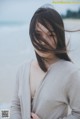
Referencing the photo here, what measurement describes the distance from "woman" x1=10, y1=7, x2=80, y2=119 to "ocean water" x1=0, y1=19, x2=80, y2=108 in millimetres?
521

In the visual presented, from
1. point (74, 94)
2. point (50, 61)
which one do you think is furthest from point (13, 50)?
point (74, 94)

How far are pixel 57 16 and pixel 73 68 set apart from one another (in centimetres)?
27

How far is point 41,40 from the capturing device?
1.19 m

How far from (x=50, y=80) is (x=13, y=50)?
0.66 meters

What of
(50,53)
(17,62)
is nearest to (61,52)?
(50,53)

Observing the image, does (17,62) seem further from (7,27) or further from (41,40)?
(41,40)

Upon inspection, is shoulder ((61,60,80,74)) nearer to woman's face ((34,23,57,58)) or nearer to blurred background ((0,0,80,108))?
woman's face ((34,23,57,58))

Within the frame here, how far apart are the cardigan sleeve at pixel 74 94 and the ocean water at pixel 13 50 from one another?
0.57m

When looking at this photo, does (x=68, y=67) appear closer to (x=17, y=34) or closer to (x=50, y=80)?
(x=50, y=80)

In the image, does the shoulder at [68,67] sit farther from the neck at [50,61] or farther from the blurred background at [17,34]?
the blurred background at [17,34]

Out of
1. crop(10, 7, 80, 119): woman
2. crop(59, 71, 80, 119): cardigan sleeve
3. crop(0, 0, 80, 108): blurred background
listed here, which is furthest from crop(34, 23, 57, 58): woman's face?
crop(0, 0, 80, 108): blurred background

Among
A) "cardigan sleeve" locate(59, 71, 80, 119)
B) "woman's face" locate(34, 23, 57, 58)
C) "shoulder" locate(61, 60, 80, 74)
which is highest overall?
"woman's face" locate(34, 23, 57, 58)

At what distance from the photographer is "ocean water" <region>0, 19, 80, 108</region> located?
1746 millimetres

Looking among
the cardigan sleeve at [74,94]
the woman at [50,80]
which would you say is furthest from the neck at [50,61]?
the cardigan sleeve at [74,94]
